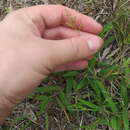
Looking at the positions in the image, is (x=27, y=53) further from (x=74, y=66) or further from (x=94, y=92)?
(x=94, y=92)

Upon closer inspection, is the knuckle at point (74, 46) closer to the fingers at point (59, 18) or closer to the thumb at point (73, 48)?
the thumb at point (73, 48)

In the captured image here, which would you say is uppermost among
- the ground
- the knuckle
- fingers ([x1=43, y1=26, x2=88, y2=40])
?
the knuckle

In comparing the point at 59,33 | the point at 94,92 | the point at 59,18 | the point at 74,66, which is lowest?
the point at 94,92

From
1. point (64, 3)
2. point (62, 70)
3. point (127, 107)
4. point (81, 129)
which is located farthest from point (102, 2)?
point (81, 129)

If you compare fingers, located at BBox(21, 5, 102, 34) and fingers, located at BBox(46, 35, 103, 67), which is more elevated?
fingers, located at BBox(21, 5, 102, 34)

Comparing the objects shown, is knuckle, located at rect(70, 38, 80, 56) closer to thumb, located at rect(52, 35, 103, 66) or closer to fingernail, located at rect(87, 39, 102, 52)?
thumb, located at rect(52, 35, 103, 66)

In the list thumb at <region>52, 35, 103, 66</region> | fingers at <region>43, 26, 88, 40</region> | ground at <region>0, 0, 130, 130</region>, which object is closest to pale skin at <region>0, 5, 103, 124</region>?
thumb at <region>52, 35, 103, 66</region>

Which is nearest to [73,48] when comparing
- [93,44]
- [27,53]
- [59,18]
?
[93,44]
